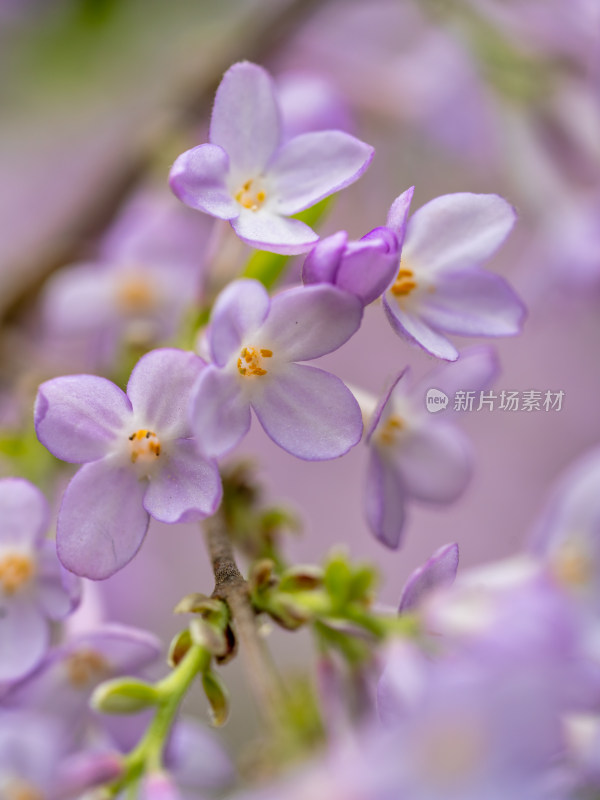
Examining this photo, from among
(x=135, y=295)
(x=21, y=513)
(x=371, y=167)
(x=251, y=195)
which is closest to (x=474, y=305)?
(x=251, y=195)

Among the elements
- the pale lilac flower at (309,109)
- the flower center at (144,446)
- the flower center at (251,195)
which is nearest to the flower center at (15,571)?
the flower center at (144,446)

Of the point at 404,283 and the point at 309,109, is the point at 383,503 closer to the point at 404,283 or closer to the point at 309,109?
the point at 404,283

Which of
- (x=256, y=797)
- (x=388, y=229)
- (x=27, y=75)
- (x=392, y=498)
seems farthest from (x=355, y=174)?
(x=27, y=75)

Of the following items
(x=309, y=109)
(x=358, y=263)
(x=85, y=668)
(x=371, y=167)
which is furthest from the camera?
(x=371, y=167)

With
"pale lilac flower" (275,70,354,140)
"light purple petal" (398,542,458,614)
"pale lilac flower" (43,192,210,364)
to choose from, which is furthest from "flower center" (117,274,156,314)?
"light purple petal" (398,542,458,614)

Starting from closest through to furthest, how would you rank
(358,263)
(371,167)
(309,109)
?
1. (358,263)
2. (309,109)
3. (371,167)

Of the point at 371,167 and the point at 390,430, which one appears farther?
the point at 371,167
